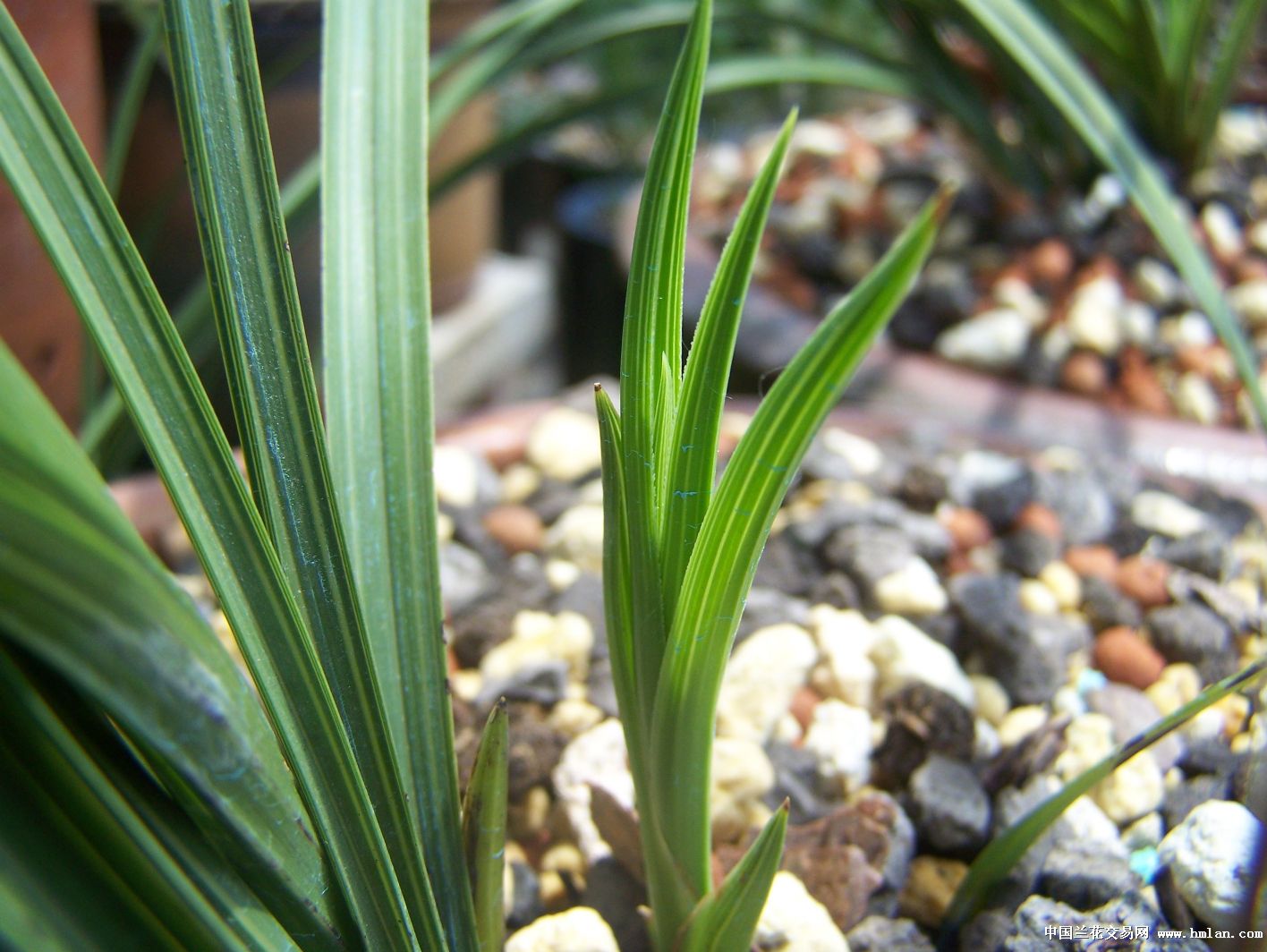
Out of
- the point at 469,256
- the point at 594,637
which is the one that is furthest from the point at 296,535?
the point at 469,256

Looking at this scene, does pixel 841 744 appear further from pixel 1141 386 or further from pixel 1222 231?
pixel 1222 231

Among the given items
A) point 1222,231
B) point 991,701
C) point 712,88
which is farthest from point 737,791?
point 1222,231

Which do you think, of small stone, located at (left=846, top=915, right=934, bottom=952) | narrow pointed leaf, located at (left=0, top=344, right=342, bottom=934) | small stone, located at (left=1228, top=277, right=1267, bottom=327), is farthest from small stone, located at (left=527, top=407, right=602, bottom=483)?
small stone, located at (left=1228, top=277, right=1267, bottom=327)

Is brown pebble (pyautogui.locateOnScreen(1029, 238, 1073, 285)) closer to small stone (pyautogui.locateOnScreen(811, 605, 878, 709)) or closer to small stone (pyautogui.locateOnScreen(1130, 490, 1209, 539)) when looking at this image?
small stone (pyautogui.locateOnScreen(1130, 490, 1209, 539))

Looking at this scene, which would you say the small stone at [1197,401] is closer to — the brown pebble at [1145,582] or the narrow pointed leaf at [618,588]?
the brown pebble at [1145,582]

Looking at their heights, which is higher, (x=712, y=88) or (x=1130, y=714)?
(x=712, y=88)

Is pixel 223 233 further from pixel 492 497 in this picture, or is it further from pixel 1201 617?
pixel 1201 617
